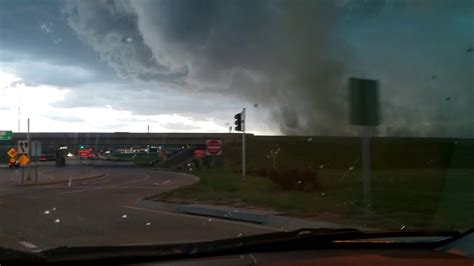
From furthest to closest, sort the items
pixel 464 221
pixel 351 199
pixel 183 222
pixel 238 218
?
pixel 351 199
pixel 238 218
pixel 183 222
pixel 464 221

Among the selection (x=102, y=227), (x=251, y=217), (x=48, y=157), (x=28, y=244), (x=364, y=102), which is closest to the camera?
(x=28, y=244)

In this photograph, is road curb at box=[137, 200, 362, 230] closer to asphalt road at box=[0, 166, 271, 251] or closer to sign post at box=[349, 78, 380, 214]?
asphalt road at box=[0, 166, 271, 251]

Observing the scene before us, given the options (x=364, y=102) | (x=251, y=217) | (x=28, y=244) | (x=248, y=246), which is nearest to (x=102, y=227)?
(x=28, y=244)

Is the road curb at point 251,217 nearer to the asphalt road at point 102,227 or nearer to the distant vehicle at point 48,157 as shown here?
the asphalt road at point 102,227

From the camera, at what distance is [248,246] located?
4359 mm

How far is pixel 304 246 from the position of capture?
14.9 feet

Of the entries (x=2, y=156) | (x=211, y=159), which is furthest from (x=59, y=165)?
(x=2, y=156)

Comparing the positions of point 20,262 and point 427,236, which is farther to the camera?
point 427,236

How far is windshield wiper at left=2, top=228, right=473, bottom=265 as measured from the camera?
387 centimetres

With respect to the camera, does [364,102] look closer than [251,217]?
Yes

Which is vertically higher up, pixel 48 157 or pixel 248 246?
pixel 248 246

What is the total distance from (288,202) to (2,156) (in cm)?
10970

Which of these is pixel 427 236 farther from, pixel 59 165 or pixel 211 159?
pixel 59 165

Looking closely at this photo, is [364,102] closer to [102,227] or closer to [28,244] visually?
[102,227]
